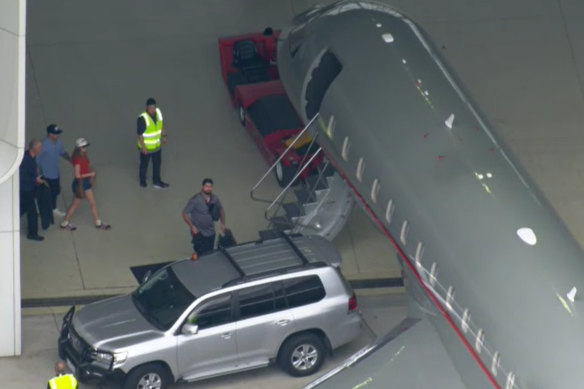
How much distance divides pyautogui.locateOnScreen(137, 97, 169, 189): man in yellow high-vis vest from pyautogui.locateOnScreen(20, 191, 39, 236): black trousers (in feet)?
8.07

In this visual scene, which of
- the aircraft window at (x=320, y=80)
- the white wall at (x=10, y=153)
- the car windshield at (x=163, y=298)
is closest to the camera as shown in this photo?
the white wall at (x=10, y=153)

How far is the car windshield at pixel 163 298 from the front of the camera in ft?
80.8

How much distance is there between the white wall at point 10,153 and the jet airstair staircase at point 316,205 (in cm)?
517

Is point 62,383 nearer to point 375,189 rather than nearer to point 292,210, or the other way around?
point 375,189

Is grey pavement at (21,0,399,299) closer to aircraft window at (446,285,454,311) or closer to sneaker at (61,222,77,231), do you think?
sneaker at (61,222,77,231)

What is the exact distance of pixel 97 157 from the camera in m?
31.3

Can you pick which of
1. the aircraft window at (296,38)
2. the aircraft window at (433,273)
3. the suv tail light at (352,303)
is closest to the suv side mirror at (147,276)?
the suv tail light at (352,303)

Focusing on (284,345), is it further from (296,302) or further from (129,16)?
(129,16)

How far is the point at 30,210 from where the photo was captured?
28297 mm

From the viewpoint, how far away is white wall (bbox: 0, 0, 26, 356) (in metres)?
23.4

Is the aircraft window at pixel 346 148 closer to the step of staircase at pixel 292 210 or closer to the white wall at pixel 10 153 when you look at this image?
the step of staircase at pixel 292 210

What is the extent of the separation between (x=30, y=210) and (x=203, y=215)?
10.4 feet

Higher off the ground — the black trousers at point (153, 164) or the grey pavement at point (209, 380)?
the black trousers at point (153, 164)

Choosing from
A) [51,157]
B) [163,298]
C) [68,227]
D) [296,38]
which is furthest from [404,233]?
[68,227]
